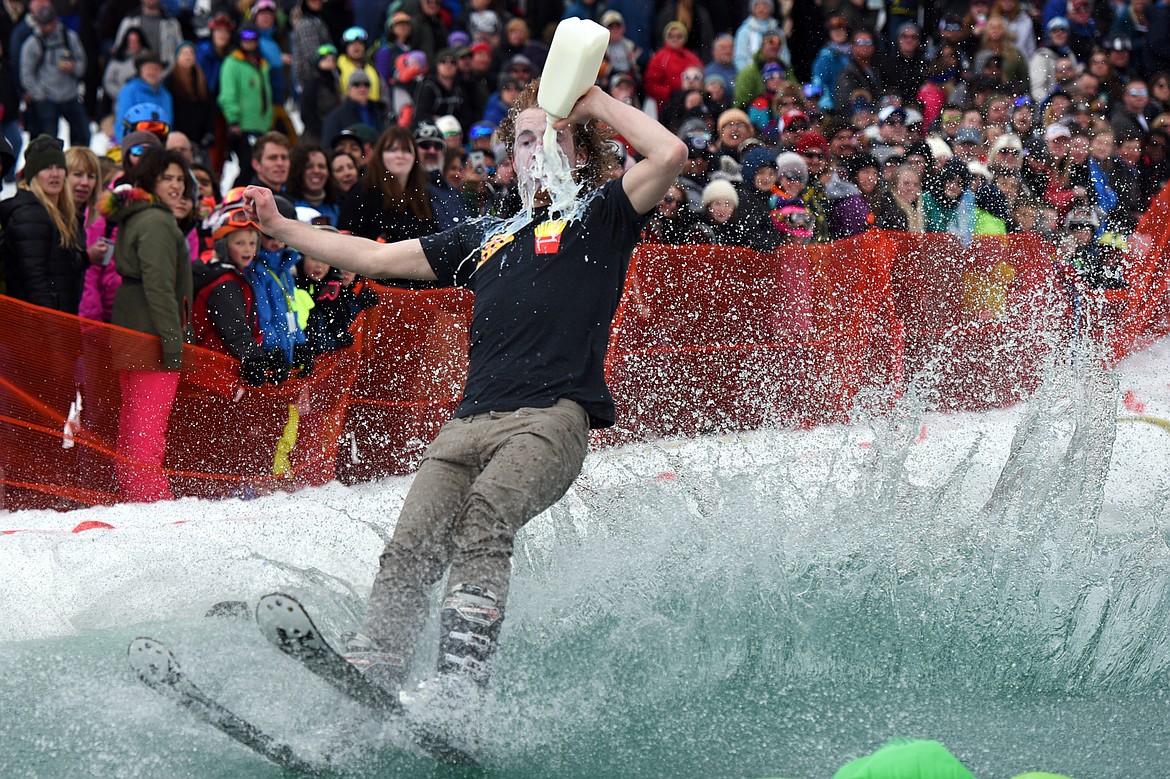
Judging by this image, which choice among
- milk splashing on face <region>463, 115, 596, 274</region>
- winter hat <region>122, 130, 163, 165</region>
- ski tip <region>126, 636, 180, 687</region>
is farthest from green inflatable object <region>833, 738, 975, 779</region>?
winter hat <region>122, 130, 163, 165</region>

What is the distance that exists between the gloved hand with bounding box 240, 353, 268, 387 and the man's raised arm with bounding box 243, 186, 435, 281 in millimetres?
2300

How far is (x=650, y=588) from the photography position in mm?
5203

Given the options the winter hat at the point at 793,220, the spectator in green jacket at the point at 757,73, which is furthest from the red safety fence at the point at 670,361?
the spectator in green jacket at the point at 757,73

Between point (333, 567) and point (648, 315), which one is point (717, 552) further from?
point (648, 315)

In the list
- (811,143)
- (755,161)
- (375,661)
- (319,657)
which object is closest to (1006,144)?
(811,143)

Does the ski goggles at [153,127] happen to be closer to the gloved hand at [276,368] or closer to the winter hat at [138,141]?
the winter hat at [138,141]

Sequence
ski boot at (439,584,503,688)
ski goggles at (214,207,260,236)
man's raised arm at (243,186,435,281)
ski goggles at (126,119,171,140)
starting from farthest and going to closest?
ski goggles at (126,119,171,140) → ski goggles at (214,207,260,236) → man's raised arm at (243,186,435,281) → ski boot at (439,584,503,688)

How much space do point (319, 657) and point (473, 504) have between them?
2.41ft

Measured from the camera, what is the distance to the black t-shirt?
448 cm

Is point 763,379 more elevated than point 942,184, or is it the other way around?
point 942,184

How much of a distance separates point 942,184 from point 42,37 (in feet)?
27.7

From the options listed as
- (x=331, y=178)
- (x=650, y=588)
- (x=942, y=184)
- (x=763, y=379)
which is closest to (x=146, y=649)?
(x=650, y=588)

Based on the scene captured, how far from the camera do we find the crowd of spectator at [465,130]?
7.53m

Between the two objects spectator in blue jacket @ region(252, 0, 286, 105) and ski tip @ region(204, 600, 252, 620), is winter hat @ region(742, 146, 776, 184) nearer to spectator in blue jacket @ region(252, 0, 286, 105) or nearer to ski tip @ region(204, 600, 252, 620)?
ski tip @ region(204, 600, 252, 620)
